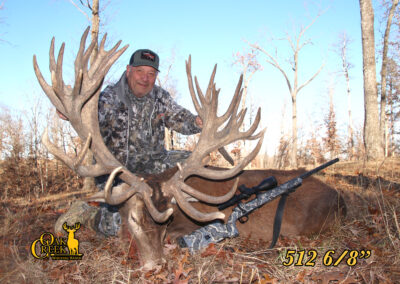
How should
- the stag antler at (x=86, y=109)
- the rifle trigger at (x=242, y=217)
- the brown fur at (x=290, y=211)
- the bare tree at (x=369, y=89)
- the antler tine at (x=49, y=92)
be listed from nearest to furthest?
the stag antler at (x=86, y=109) → the antler tine at (x=49, y=92) → the rifle trigger at (x=242, y=217) → the brown fur at (x=290, y=211) → the bare tree at (x=369, y=89)

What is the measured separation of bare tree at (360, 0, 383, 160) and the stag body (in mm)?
7553

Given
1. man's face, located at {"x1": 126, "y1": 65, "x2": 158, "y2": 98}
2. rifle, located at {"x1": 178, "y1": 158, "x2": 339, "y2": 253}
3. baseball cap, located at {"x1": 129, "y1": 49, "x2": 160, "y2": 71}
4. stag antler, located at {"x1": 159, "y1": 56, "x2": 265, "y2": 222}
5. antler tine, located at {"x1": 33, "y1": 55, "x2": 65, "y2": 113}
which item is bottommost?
rifle, located at {"x1": 178, "y1": 158, "x2": 339, "y2": 253}

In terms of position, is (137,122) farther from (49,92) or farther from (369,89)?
(369,89)

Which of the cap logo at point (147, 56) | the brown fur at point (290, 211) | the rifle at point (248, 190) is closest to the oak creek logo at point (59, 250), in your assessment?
the brown fur at point (290, 211)

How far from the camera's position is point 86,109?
11.5ft

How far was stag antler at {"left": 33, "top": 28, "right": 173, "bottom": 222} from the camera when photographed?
3119 mm

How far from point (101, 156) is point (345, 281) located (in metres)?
2.59

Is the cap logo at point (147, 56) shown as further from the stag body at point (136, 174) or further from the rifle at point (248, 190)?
the rifle at point (248, 190)

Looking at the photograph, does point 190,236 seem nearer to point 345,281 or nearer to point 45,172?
point 345,281

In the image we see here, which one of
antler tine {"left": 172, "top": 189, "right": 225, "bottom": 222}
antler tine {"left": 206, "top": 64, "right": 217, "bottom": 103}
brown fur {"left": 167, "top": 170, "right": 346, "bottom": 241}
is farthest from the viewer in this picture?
brown fur {"left": 167, "top": 170, "right": 346, "bottom": 241}

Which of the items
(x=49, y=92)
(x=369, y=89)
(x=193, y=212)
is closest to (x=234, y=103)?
(x=193, y=212)

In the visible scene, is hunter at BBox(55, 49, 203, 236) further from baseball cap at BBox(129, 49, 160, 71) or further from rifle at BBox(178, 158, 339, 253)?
rifle at BBox(178, 158, 339, 253)

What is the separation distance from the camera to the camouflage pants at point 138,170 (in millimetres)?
4141

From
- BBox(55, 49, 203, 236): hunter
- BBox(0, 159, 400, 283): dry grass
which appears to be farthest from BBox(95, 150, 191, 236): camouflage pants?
BBox(0, 159, 400, 283): dry grass
